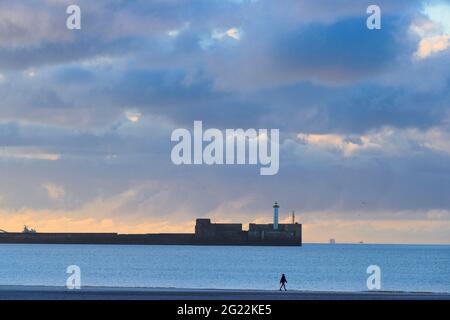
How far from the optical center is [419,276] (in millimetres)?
168750

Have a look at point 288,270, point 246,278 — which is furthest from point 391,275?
point 246,278

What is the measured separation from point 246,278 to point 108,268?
44.1 m

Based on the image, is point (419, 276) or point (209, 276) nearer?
point (209, 276)
